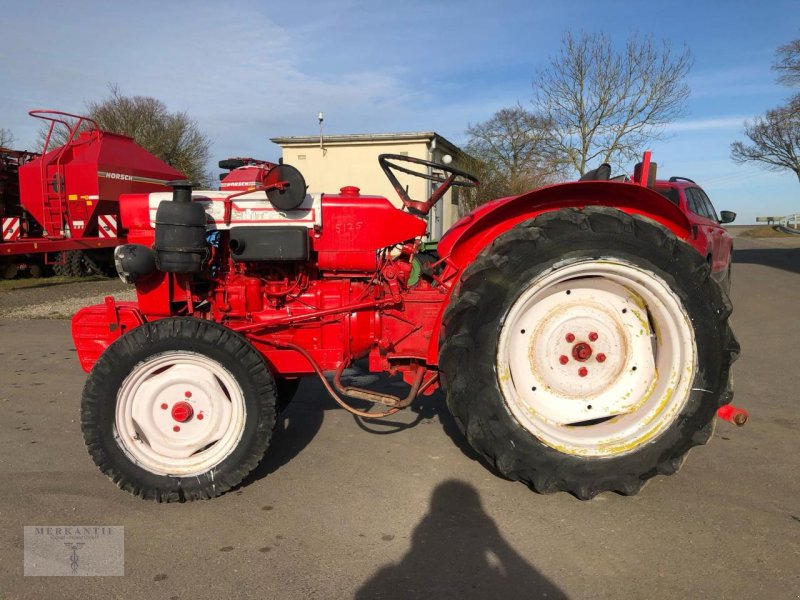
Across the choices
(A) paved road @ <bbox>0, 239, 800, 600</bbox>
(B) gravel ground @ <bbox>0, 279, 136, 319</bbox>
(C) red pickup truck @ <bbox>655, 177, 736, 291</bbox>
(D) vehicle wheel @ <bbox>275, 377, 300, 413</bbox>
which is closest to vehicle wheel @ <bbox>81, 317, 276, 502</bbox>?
(A) paved road @ <bbox>0, 239, 800, 600</bbox>

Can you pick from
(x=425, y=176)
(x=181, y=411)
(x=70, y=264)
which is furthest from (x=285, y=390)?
(x=70, y=264)

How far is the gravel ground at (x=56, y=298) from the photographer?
8.71m

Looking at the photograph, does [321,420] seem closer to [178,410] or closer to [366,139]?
[178,410]

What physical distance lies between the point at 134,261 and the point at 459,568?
2.04 metres

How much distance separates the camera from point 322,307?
3.10m

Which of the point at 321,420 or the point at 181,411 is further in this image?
the point at 321,420

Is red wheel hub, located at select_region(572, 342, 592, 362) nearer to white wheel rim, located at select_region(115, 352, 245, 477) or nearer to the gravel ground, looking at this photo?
white wheel rim, located at select_region(115, 352, 245, 477)

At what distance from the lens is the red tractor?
2.55m

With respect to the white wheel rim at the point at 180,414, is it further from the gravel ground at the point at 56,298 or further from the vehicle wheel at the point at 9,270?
the vehicle wheel at the point at 9,270

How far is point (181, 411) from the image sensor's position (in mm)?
2730

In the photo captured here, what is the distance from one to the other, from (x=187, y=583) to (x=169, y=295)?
1419 mm

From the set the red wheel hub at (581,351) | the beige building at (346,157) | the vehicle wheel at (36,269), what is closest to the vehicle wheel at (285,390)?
the red wheel hub at (581,351)

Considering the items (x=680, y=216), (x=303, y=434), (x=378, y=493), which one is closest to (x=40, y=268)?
(x=303, y=434)

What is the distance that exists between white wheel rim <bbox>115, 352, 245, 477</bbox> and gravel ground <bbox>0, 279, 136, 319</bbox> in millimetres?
6652
